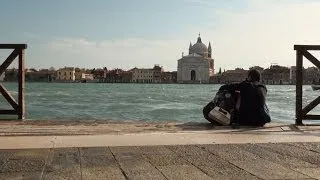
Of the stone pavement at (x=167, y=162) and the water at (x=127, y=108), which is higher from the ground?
the stone pavement at (x=167, y=162)

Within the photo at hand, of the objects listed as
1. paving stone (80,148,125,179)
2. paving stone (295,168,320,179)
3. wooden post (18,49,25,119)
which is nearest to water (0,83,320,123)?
wooden post (18,49,25,119)

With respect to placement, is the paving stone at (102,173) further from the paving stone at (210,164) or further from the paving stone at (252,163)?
the paving stone at (252,163)

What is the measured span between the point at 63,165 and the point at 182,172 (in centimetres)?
137

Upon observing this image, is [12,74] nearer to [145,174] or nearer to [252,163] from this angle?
[252,163]

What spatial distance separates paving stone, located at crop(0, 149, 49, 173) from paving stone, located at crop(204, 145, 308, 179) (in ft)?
7.35

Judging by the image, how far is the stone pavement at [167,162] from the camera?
19.1 feet

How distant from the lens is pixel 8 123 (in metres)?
11.1

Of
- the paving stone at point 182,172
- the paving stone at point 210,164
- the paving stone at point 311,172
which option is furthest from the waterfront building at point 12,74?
the paving stone at point 311,172

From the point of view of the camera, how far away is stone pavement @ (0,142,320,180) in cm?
582

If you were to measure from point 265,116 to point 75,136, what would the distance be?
A: 4.45 metres

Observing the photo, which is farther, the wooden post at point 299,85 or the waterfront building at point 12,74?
the waterfront building at point 12,74

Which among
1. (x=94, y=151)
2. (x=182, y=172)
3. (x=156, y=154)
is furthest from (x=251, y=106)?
(x=182, y=172)

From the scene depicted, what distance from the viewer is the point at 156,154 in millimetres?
7062

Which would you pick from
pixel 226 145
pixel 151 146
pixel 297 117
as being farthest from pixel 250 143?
pixel 297 117
